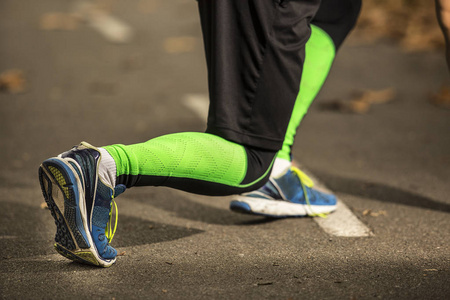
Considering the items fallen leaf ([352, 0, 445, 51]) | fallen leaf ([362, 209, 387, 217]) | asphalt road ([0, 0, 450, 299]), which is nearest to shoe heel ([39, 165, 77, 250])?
asphalt road ([0, 0, 450, 299])

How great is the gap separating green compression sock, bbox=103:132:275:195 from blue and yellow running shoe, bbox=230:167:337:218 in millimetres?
373

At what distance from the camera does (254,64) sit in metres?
2.42

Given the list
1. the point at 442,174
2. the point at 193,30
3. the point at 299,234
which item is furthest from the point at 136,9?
the point at 299,234

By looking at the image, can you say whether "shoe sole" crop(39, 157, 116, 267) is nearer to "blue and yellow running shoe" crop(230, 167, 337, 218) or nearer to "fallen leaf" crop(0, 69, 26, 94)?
"blue and yellow running shoe" crop(230, 167, 337, 218)

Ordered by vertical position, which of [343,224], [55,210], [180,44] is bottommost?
[180,44]

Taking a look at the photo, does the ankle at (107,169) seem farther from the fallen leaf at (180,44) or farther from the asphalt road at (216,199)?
the fallen leaf at (180,44)

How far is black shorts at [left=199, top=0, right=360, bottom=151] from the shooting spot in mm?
2387

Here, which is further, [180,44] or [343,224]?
[180,44]

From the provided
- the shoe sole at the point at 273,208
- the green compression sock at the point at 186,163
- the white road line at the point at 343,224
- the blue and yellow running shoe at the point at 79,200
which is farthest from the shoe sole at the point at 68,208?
the white road line at the point at 343,224

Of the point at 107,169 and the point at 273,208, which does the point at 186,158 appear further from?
the point at 273,208

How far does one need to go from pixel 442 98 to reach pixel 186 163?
3580 mm

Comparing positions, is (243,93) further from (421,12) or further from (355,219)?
(421,12)

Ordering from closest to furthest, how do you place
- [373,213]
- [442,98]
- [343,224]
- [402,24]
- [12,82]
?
1. [343,224]
2. [373,213]
3. [442,98]
4. [12,82]
5. [402,24]

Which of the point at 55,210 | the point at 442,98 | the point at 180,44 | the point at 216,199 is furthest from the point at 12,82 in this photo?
the point at 55,210
